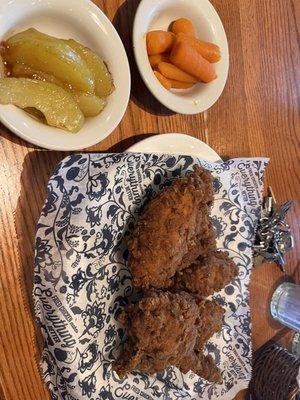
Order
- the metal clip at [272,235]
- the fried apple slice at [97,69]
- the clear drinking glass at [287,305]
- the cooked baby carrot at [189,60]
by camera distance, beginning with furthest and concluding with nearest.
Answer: the clear drinking glass at [287,305], the metal clip at [272,235], the cooked baby carrot at [189,60], the fried apple slice at [97,69]

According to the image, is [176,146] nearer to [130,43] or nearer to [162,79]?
[162,79]

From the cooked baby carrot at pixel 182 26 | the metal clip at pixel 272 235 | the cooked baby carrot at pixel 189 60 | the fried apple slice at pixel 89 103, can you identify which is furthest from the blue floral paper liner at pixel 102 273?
the cooked baby carrot at pixel 182 26

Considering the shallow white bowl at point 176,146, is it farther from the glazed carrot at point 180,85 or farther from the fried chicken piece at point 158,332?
the fried chicken piece at point 158,332

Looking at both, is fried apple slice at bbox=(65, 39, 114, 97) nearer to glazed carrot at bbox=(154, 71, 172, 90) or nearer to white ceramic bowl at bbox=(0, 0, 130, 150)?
white ceramic bowl at bbox=(0, 0, 130, 150)

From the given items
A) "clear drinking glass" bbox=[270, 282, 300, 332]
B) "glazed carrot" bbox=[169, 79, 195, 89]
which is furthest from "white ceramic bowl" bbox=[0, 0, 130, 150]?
"clear drinking glass" bbox=[270, 282, 300, 332]

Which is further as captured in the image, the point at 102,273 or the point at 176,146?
the point at 176,146

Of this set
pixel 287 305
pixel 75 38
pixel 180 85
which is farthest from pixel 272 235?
pixel 75 38
